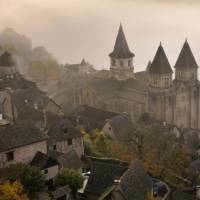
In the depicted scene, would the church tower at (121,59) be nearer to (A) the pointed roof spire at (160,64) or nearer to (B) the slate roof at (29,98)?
(A) the pointed roof spire at (160,64)

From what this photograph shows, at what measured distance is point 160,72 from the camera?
56.9m

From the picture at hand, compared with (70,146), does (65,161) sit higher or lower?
lower

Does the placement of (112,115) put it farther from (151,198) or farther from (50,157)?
(151,198)

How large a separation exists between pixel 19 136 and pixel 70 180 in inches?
167

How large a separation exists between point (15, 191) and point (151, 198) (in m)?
6.31

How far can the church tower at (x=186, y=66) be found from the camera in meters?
59.3

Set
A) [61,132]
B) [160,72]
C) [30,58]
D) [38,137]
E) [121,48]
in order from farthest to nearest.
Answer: [30,58] < [121,48] < [160,72] < [61,132] < [38,137]

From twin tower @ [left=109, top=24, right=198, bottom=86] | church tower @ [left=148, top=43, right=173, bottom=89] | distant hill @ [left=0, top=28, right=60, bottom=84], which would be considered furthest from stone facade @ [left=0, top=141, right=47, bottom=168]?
distant hill @ [left=0, top=28, right=60, bottom=84]

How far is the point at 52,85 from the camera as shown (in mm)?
66062

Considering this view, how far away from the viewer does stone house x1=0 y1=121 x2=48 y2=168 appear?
27578 mm

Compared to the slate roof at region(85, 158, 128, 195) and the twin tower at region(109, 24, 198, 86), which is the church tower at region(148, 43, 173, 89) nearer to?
the twin tower at region(109, 24, 198, 86)

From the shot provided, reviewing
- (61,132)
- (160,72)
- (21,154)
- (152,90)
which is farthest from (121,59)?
(21,154)

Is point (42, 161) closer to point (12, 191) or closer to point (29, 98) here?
point (12, 191)

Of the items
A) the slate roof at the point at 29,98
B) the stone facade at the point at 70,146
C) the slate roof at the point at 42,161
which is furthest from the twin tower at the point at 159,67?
the slate roof at the point at 42,161
